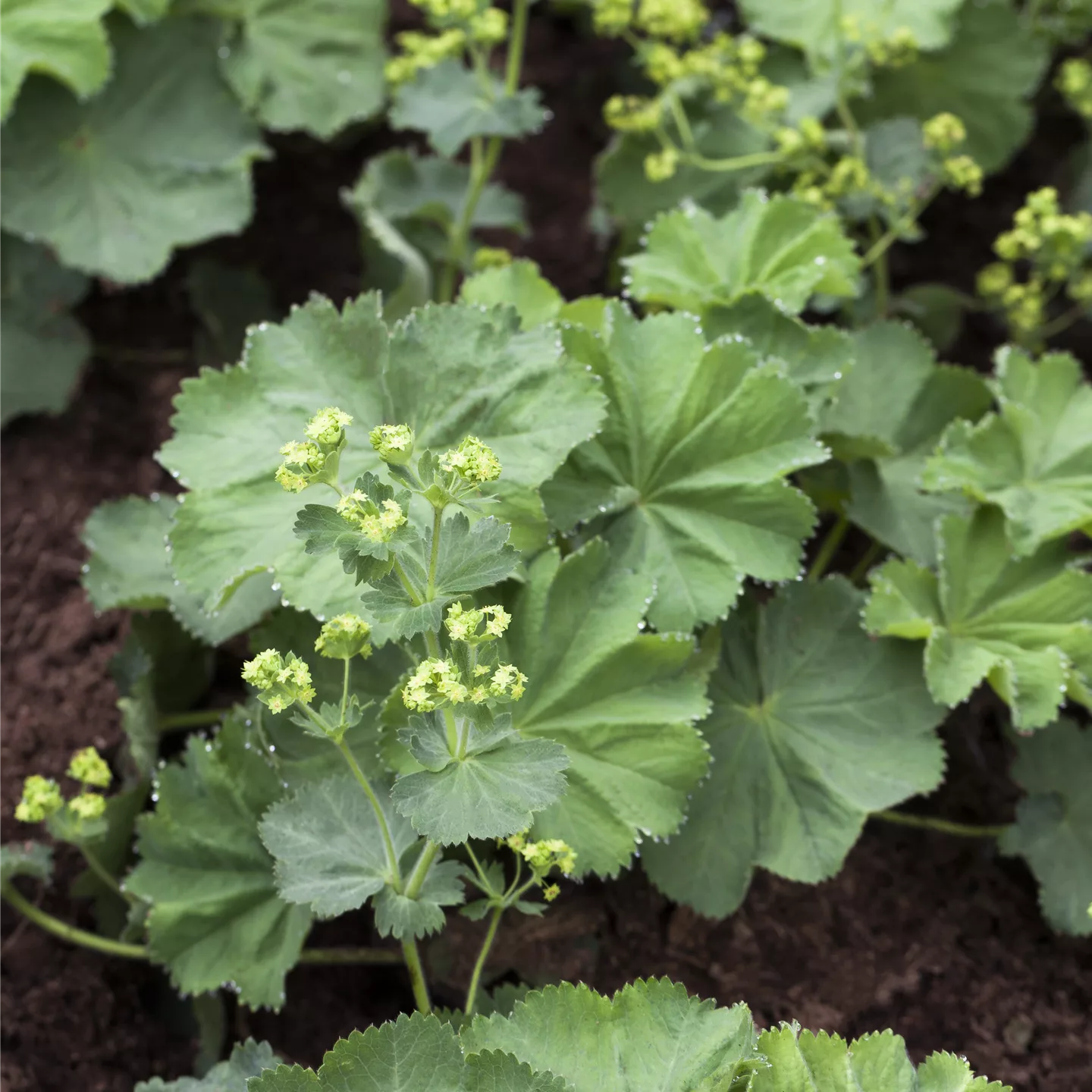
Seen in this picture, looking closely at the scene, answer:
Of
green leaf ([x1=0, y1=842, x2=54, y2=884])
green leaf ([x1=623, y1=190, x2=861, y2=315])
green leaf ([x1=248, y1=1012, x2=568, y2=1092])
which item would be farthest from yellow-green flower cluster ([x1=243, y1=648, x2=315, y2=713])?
green leaf ([x1=623, y1=190, x2=861, y2=315])

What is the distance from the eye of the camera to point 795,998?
1.88m

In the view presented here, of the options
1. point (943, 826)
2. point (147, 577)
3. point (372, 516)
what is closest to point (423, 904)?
point (372, 516)

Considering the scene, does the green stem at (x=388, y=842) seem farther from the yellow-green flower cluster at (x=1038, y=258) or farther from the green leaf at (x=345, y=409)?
the yellow-green flower cluster at (x=1038, y=258)

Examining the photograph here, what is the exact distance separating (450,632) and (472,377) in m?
0.55

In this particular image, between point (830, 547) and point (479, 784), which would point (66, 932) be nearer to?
point (479, 784)

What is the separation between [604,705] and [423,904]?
390 mm

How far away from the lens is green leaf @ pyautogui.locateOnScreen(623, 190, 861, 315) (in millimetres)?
2020

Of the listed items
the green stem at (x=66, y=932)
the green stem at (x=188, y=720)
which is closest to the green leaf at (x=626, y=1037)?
the green stem at (x=66, y=932)

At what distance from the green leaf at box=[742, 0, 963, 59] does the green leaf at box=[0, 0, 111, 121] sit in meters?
1.39

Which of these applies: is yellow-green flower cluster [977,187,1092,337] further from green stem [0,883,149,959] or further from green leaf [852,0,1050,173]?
green stem [0,883,149,959]

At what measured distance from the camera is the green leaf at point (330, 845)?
1.45 metres

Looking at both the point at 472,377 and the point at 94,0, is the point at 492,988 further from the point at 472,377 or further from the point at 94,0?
the point at 94,0

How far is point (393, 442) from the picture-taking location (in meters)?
1.27

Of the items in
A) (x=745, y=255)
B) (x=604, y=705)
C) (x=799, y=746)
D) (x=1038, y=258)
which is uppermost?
(x=745, y=255)
